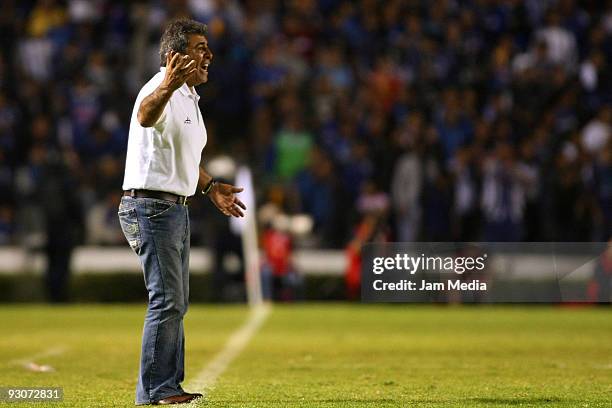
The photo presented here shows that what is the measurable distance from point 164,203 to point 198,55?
0.87 meters

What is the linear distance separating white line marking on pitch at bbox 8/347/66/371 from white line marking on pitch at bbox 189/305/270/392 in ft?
4.25

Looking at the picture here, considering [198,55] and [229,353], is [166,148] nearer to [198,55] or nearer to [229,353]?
[198,55]

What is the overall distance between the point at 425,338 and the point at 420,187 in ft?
21.2

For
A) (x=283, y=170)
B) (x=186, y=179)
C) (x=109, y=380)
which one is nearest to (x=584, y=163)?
(x=283, y=170)

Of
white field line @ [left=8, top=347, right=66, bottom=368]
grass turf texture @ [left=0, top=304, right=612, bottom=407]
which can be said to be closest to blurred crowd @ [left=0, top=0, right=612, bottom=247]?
grass turf texture @ [left=0, top=304, right=612, bottom=407]

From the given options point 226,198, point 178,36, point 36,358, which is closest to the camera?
point 178,36

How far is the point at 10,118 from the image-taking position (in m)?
21.6

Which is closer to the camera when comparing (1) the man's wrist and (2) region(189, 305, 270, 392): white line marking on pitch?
(1) the man's wrist

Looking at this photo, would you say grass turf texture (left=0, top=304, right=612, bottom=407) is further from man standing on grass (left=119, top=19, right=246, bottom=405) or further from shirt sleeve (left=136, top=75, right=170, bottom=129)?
shirt sleeve (left=136, top=75, right=170, bottom=129)

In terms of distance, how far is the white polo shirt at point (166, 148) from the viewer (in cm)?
773

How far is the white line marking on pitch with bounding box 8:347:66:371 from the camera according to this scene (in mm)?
10711

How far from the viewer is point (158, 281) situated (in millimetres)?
7773

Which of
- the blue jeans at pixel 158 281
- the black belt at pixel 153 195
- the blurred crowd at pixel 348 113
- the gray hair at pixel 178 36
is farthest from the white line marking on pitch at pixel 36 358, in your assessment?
the blurred crowd at pixel 348 113

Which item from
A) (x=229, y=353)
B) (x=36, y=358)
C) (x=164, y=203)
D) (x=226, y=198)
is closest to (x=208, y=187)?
(x=226, y=198)
